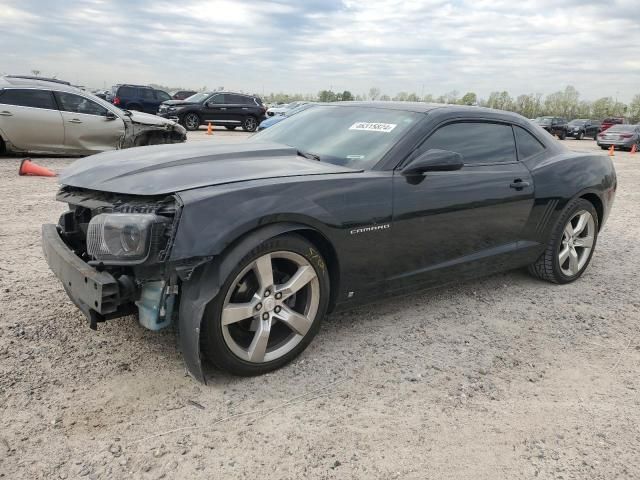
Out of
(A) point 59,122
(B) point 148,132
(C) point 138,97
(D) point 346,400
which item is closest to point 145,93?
(C) point 138,97

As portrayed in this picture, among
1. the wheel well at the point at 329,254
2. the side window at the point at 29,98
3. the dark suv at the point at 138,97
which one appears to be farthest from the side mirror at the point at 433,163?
the dark suv at the point at 138,97

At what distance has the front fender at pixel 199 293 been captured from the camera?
2.53m

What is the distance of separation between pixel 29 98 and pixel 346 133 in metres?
8.93

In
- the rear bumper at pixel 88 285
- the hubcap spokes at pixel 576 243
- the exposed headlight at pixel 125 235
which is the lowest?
the hubcap spokes at pixel 576 243

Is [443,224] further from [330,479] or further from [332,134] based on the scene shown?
[330,479]

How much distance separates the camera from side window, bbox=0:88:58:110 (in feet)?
32.9

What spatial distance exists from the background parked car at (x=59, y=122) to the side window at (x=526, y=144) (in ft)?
27.7

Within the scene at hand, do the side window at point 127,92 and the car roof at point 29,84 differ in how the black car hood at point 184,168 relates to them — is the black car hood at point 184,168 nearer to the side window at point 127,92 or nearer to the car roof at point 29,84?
the car roof at point 29,84

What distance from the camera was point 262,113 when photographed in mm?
24422

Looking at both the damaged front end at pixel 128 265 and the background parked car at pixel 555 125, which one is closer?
the damaged front end at pixel 128 265

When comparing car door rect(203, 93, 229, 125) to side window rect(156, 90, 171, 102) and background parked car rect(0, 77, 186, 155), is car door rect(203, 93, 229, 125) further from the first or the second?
background parked car rect(0, 77, 186, 155)

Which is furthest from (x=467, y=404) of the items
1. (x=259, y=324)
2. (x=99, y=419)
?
(x=99, y=419)

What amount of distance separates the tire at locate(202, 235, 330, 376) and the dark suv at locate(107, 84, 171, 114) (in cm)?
2368

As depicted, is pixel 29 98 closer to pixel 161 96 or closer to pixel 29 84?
pixel 29 84
